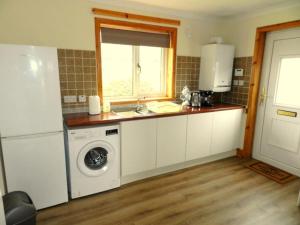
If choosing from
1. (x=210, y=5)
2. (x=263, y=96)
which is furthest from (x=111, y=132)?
(x=263, y=96)

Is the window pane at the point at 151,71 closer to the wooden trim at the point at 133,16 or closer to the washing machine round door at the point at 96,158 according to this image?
the wooden trim at the point at 133,16

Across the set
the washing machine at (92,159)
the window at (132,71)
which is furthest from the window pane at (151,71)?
the washing machine at (92,159)

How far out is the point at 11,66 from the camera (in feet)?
5.63

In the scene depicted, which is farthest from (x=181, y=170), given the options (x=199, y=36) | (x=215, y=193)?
(x=199, y=36)

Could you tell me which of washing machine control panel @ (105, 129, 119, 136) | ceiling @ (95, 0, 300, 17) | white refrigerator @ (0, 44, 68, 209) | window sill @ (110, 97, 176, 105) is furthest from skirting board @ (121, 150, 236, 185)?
ceiling @ (95, 0, 300, 17)

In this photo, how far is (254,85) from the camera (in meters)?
3.21

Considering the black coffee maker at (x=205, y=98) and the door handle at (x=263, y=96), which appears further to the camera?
the black coffee maker at (x=205, y=98)

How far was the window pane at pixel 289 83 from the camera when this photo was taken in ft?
9.12

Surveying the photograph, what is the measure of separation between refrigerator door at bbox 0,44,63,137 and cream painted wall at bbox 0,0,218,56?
69 centimetres

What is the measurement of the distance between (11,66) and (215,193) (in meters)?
2.51

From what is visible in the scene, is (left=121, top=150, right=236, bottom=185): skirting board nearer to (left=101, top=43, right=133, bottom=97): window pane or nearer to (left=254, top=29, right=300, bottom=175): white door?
(left=254, top=29, right=300, bottom=175): white door

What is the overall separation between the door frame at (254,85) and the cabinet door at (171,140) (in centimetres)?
126

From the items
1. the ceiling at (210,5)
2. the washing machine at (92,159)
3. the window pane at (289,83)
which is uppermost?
the ceiling at (210,5)

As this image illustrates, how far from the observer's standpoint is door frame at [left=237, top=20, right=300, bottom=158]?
3.04 m
